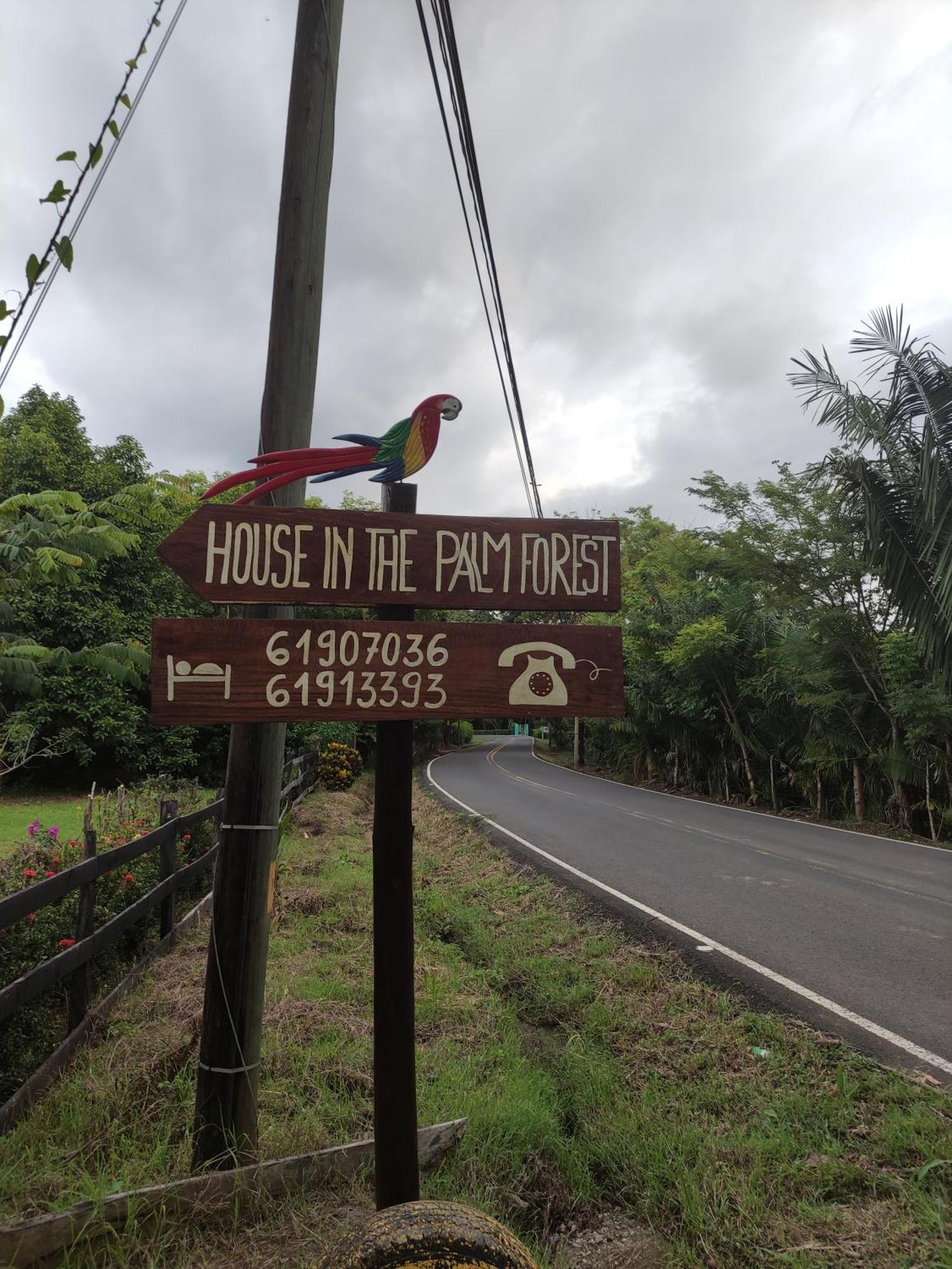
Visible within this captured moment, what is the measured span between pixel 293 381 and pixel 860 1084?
4.02 m

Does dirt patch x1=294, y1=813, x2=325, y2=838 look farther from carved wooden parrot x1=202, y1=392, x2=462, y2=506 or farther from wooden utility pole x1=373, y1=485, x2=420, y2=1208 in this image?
carved wooden parrot x1=202, y1=392, x2=462, y2=506

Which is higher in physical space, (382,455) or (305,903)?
(382,455)

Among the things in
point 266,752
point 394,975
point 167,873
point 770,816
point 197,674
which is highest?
point 197,674

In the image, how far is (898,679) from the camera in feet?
39.0

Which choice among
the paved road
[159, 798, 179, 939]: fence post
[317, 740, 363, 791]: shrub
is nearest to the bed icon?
[159, 798, 179, 939]: fence post

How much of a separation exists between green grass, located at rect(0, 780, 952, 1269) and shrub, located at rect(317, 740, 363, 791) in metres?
9.77

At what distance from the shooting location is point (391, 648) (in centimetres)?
227

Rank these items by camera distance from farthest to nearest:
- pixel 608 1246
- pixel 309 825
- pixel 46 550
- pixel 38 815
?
1. pixel 38 815
2. pixel 309 825
3. pixel 46 550
4. pixel 608 1246

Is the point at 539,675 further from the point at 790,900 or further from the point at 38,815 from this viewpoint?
the point at 38,815

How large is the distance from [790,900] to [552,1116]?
4553 mm

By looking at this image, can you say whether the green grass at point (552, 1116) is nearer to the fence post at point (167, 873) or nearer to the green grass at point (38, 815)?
the fence post at point (167, 873)

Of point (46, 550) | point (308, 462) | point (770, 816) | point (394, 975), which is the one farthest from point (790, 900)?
point (770, 816)

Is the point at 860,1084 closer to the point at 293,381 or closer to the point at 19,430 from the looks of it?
the point at 293,381

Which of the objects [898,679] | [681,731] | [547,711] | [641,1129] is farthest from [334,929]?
[681,731]
